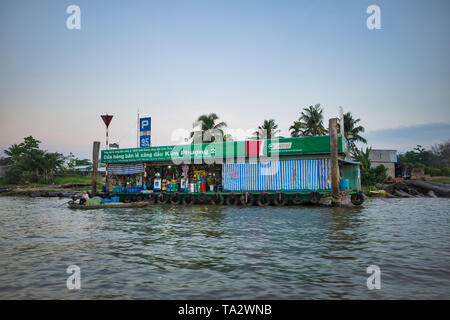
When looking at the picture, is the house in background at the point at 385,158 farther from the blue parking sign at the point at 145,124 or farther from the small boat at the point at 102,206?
the small boat at the point at 102,206

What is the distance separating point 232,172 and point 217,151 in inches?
82.5

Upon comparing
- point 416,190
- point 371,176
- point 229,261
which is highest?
point 371,176

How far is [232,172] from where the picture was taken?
24266 millimetres

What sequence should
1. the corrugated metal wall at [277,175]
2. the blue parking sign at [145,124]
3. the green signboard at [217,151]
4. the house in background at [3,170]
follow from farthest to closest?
the house in background at [3,170] < the blue parking sign at [145,124] < the green signboard at [217,151] < the corrugated metal wall at [277,175]

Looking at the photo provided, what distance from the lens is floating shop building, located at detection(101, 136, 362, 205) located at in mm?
21656

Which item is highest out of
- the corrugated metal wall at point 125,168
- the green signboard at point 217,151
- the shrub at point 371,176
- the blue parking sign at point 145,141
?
the blue parking sign at point 145,141

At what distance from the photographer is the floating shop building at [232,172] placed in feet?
71.1

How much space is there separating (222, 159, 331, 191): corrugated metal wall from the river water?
9.44 meters

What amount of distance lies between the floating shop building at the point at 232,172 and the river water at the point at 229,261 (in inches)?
383

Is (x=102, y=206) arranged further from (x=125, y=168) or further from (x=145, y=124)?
(x=145, y=124)

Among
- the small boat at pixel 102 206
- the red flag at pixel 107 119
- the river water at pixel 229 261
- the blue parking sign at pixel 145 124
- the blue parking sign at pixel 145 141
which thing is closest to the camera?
the river water at pixel 229 261

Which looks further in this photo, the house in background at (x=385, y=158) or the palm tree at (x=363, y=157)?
the house in background at (x=385, y=158)

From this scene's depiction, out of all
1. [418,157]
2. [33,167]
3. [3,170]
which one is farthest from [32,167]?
[418,157]

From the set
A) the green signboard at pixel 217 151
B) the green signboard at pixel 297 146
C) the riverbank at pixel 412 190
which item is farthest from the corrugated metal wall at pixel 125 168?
the riverbank at pixel 412 190
